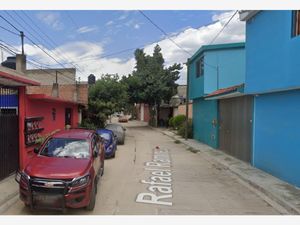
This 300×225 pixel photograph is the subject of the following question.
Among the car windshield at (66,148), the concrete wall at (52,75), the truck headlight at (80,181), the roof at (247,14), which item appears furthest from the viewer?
the concrete wall at (52,75)

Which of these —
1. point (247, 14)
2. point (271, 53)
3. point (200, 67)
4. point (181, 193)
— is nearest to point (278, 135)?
point (271, 53)

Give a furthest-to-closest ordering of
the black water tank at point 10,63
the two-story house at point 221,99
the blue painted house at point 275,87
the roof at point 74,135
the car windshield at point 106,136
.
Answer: the black water tank at point 10,63 → the car windshield at point 106,136 → the two-story house at point 221,99 → the blue painted house at point 275,87 → the roof at point 74,135

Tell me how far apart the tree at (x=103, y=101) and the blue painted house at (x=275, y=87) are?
15174 mm

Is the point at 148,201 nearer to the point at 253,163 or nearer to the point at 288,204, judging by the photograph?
the point at 288,204

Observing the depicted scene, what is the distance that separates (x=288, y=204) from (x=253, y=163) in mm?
5529

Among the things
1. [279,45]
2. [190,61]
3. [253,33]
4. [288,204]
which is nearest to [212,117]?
[190,61]

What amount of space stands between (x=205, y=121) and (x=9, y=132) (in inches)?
578

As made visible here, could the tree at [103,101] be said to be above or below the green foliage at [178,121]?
above

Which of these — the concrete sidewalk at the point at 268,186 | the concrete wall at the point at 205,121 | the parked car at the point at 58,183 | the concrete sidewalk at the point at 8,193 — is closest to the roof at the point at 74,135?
the parked car at the point at 58,183

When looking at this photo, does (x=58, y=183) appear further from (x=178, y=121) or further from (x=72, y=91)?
(x=178, y=121)

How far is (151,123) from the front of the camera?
48.5m

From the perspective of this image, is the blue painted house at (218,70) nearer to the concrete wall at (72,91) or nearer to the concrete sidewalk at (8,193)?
the concrete wall at (72,91)

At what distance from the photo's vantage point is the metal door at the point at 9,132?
9.88m

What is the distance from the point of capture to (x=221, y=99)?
1875cm
